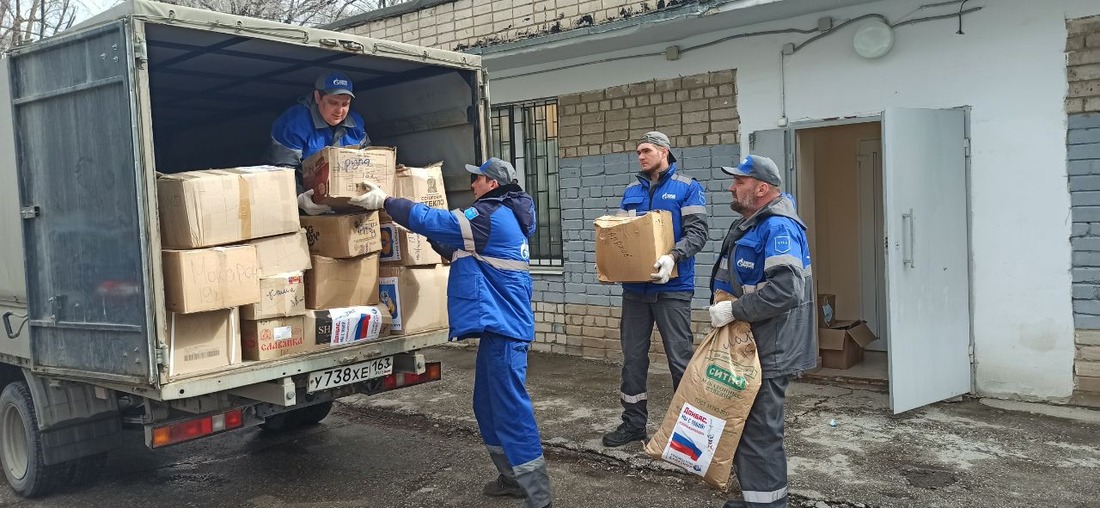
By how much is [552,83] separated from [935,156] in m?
3.83

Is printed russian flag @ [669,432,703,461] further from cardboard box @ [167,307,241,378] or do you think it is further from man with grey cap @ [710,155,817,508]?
cardboard box @ [167,307,241,378]

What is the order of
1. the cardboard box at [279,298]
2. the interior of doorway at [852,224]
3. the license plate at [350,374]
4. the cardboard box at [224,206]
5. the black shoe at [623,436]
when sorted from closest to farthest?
the cardboard box at [224,206] → the cardboard box at [279,298] → the license plate at [350,374] → the black shoe at [623,436] → the interior of doorway at [852,224]

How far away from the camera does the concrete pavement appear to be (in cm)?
464

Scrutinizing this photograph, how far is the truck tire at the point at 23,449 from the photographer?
508cm

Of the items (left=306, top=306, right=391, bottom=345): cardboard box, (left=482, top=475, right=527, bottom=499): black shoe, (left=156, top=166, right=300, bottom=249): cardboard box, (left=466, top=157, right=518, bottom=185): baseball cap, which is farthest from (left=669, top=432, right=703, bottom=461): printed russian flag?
(left=156, top=166, right=300, bottom=249): cardboard box

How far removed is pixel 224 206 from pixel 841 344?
201 inches

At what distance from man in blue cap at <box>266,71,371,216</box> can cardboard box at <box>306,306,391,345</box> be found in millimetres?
770

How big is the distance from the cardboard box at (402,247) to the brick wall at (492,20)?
310cm

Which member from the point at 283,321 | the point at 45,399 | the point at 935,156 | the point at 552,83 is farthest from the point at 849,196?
the point at 45,399

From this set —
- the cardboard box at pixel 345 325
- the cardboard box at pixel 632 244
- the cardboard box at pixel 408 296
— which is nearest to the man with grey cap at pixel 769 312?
the cardboard box at pixel 632 244

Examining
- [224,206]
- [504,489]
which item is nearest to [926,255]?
[504,489]

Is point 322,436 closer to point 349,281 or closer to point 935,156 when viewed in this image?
point 349,281

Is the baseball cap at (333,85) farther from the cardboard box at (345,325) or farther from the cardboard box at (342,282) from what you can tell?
the cardboard box at (345,325)

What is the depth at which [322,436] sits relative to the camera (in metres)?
6.42
